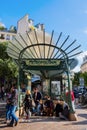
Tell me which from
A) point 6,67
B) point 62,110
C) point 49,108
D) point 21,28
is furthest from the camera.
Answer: point 21,28

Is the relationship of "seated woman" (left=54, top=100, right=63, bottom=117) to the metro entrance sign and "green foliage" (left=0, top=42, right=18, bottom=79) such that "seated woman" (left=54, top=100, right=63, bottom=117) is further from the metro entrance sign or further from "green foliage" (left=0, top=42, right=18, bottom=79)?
"green foliage" (left=0, top=42, right=18, bottom=79)

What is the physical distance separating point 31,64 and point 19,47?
1752 millimetres

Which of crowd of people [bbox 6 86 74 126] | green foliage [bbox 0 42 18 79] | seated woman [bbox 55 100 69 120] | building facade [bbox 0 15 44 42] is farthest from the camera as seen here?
building facade [bbox 0 15 44 42]

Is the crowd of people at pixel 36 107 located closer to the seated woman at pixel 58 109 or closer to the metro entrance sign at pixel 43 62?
the seated woman at pixel 58 109

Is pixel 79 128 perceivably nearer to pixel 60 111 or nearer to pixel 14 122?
pixel 14 122

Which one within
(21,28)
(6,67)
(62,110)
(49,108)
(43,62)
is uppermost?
(21,28)

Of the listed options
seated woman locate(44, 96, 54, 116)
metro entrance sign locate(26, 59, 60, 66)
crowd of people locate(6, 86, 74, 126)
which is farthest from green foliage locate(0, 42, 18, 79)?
metro entrance sign locate(26, 59, 60, 66)

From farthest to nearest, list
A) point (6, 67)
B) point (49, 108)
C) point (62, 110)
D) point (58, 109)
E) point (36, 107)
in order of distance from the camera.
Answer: point (6, 67), point (36, 107), point (49, 108), point (58, 109), point (62, 110)

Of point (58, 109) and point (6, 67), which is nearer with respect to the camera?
point (58, 109)

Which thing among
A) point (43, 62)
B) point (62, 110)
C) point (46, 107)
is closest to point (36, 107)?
point (46, 107)

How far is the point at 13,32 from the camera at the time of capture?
80.4 metres

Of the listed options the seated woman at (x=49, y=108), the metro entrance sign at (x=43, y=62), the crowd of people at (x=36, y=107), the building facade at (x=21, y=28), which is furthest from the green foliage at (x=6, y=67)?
the metro entrance sign at (x=43, y=62)

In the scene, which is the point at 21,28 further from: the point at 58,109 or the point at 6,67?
the point at 58,109

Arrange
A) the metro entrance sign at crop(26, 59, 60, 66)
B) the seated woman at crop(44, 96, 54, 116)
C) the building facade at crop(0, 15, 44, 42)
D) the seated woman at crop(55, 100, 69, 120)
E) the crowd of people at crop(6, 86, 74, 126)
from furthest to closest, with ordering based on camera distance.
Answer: the building facade at crop(0, 15, 44, 42)
the seated woman at crop(44, 96, 54, 116)
the metro entrance sign at crop(26, 59, 60, 66)
the seated woman at crop(55, 100, 69, 120)
the crowd of people at crop(6, 86, 74, 126)
